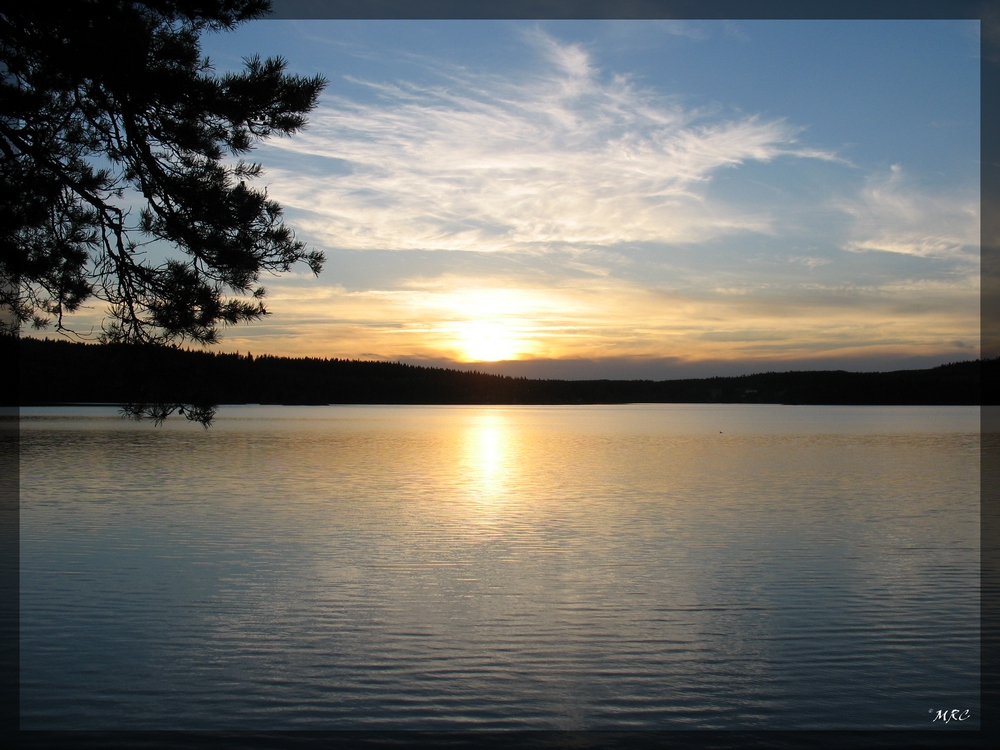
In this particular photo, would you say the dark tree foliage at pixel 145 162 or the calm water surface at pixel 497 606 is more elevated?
the dark tree foliage at pixel 145 162

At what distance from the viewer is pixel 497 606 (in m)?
8.01

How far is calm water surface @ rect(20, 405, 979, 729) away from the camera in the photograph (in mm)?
5457

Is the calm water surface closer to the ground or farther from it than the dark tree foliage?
closer to the ground

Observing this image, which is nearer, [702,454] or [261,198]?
[261,198]

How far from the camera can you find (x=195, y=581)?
897 cm

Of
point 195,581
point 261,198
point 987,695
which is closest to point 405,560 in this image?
point 195,581

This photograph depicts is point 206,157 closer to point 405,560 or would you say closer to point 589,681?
point 405,560

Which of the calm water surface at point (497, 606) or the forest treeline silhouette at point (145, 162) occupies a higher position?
the forest treeline silhouette at point (145, 162)

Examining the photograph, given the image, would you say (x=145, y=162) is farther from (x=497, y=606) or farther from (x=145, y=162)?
(x=497, y=606)

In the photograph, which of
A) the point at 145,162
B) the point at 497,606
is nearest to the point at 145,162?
the point at 145,162

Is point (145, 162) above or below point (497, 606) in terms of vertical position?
above

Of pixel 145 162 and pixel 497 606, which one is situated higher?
pixel 145 162

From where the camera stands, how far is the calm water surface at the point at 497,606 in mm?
5457

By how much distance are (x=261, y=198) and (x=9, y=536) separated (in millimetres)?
6487
